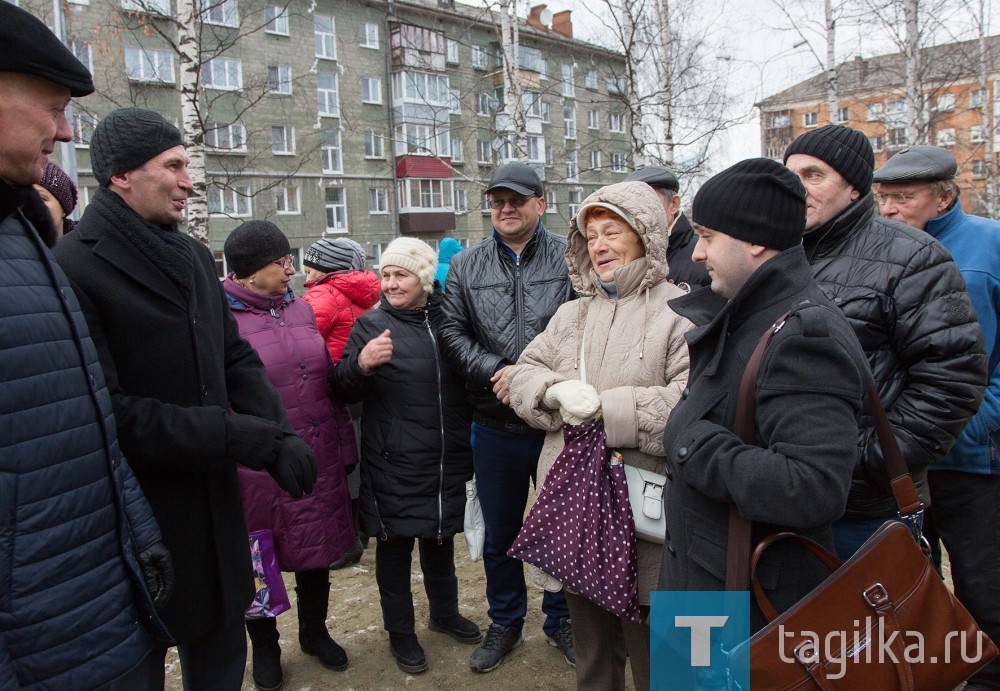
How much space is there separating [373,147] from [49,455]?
27607 millimetres

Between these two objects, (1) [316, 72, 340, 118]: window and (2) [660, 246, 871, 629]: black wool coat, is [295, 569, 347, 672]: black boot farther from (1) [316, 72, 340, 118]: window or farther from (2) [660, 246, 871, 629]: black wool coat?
(1) [316, 72, 340, 118]: window

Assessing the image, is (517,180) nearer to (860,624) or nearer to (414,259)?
(414,259)

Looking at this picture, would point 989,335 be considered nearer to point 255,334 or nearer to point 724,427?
point 724,427

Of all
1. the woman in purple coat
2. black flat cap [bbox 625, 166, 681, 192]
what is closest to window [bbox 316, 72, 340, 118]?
black flat cap [bbox 625, 166, 681, 192]

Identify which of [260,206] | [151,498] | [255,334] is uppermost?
[260,206]

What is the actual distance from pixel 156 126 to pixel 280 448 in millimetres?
1096

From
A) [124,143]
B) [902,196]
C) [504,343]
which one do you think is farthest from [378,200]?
[124,143]

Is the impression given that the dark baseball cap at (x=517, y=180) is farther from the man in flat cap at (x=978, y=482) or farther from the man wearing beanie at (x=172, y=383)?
the man in flat cap at (x=978, y=482)

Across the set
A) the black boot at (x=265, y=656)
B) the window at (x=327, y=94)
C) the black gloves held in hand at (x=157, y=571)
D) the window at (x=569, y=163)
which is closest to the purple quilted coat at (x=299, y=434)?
the black boot at (x=265, y=656)

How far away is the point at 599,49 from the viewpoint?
13.8 metres

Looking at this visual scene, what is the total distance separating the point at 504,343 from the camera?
325cm

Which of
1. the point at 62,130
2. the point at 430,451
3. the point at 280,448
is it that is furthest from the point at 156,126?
the point at 430,451

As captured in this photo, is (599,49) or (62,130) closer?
(62,130)

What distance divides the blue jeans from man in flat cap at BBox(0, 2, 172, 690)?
1764 millimetres
